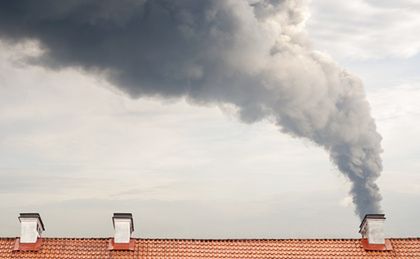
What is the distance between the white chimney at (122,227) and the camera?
32406 mm

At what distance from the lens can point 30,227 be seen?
1284 inches

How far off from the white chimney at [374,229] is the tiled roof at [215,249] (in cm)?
57

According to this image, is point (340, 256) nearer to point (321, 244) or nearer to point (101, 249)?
point (321, 244)

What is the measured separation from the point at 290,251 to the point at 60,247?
37.4 ft

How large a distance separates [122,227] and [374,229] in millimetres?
12712

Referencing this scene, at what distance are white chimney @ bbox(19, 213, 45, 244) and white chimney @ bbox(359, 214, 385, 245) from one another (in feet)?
54.8

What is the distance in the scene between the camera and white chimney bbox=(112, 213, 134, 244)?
106 ft

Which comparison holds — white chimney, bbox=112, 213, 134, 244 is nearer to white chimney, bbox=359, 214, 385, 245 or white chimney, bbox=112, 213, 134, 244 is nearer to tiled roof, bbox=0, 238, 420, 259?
tiled roof, bbox=0, 238, 420, 259

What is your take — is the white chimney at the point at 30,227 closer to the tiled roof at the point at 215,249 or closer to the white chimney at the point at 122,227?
the tiled roof at the point at 215,249

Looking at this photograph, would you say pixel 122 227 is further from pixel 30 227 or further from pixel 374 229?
pixel 374 229

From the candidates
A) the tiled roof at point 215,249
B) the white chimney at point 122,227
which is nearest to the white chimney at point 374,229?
the tiled roof at point 215,249

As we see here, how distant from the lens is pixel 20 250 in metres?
32.1

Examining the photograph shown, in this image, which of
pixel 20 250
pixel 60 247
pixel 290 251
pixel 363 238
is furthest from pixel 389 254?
pixel 20 250

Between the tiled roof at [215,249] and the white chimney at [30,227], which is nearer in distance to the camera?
the tiled roof at [215,249]
